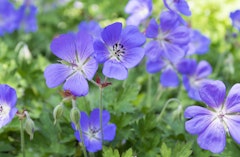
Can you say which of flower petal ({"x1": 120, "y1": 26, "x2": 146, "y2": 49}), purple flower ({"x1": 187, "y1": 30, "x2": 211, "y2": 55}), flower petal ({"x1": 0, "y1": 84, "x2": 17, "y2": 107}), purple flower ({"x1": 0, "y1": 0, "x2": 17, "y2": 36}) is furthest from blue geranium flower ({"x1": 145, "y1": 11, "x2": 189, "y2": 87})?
purple flower ({"x1": 0, "y1": 0, "x2": 17, "y2": 36})

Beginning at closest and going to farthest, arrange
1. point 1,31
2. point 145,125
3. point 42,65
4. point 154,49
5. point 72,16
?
1. point 145,125
2. point 154,49
3. point 42,65
4. point 1,31
5. point 72,16

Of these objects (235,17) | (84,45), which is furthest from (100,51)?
(235,17)

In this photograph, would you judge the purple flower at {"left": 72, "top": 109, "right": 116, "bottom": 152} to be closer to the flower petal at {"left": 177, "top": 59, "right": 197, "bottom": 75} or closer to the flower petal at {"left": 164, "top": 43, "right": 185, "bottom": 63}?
the flower petal at {"left": 164, "top": 43, "right": 185, "bottom": 63}

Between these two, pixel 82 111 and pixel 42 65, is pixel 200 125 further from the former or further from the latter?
pixel 42 65

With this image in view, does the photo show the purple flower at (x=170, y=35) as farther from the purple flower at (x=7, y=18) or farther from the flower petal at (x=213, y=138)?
the purple flower at (x=7, y=18)

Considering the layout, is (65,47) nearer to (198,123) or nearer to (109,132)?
(109,132)

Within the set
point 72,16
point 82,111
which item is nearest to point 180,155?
point 82,111
